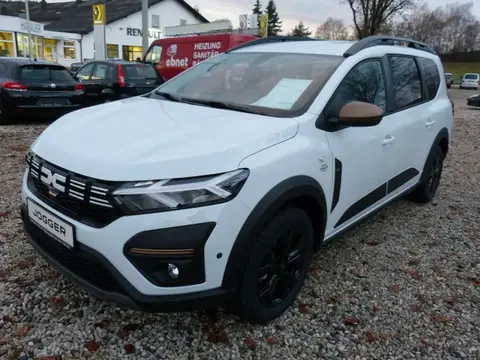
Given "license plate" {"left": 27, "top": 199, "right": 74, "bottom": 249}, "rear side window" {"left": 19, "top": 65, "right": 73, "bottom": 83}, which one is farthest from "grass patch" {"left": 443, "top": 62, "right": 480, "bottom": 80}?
"license plate" {"left": 27, "top": 199, "right": 74, "bottom": 249}

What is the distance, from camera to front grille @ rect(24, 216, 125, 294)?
6.55 ft

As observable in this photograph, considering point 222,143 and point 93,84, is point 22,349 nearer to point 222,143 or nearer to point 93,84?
point 222,143

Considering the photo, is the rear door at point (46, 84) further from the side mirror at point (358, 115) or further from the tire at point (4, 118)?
the side mirror at point (358, 115)

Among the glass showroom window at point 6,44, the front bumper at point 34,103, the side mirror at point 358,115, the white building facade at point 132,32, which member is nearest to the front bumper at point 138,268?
A: the side mirror at point 358,115

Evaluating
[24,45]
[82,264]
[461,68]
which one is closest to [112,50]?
[24,45]

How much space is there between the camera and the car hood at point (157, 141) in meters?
1.94

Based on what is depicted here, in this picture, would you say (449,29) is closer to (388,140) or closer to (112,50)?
(112,50)

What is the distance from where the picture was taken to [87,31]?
34188mm

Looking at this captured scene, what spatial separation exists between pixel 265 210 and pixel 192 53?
39.6ft

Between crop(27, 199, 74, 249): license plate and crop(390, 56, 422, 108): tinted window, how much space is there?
278 cm

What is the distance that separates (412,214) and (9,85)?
7.40 m

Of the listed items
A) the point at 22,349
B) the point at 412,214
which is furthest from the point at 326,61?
the point at 22,349

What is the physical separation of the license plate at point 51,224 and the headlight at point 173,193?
400 millimetres

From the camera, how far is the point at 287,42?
375cm
